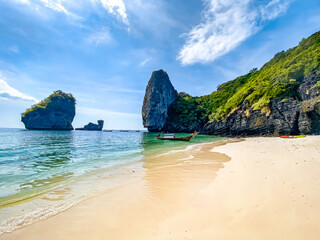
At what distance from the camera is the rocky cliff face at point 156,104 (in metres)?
68.8

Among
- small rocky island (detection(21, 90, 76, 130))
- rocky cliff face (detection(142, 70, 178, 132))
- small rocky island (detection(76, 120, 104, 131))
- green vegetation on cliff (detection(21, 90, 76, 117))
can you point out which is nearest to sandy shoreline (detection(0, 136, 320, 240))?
rocky cliff face (detection(142, 70, 178, 132))

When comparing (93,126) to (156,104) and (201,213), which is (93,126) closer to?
(156,104)

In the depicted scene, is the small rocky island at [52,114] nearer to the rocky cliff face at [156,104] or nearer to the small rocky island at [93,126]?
the small rocky island at [93,126]

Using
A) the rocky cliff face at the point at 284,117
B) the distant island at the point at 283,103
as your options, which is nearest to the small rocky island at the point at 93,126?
the distant island at the point at 283,103

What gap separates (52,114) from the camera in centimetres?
10000

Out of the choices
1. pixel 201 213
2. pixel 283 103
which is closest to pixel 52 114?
pixel 201 213

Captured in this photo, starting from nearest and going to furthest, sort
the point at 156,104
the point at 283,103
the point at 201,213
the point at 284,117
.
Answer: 1. the point at 201,213
2. the point at 284,117
3. the point at 283,103
4. the point at 156,104

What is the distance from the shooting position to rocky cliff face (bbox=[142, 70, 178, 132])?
68812 mm

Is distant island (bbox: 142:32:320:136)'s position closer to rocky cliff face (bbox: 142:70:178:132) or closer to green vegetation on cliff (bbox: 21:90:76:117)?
rocky cliff face (bbox: 142:70:178:132)

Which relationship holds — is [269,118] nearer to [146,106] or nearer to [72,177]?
[72,177]

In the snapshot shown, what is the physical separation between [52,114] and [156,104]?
3323 inches

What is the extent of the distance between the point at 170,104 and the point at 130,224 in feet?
260

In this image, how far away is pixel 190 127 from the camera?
68.2 m

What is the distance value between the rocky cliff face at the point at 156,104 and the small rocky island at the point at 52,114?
75.4m
